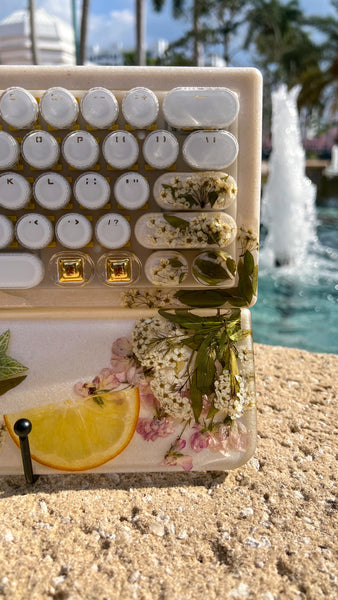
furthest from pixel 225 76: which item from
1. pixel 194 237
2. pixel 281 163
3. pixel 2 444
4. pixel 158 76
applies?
pixel 281 163

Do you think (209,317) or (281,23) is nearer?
(209,317)

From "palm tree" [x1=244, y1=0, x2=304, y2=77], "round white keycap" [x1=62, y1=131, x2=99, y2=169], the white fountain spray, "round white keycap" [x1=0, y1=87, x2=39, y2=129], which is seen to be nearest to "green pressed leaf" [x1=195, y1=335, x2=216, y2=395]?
"round white keycap" [x1=62, y1=131, x2=99, y2=169]

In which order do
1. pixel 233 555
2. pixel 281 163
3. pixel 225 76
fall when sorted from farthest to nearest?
pixel 281 163 → pixel 225 76 → pixel 233 555

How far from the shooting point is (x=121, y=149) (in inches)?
40.5

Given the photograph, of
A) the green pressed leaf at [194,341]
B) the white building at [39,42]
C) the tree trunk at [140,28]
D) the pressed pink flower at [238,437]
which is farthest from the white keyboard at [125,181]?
the white building at [39,42]

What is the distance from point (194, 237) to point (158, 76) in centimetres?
35

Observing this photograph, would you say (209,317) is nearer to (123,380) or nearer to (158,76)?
(123,380)

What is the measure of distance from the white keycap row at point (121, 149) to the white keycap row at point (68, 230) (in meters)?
0.11

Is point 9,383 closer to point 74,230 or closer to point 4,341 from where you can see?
point 4,341

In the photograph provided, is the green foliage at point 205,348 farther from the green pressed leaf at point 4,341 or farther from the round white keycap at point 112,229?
the green pressed leaf at point 4,341

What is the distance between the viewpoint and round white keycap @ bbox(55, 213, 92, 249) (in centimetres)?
106

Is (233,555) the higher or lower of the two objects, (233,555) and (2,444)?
the lower

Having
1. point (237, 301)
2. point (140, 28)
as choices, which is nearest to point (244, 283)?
point (237, 301)

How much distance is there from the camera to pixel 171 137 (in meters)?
1.03
